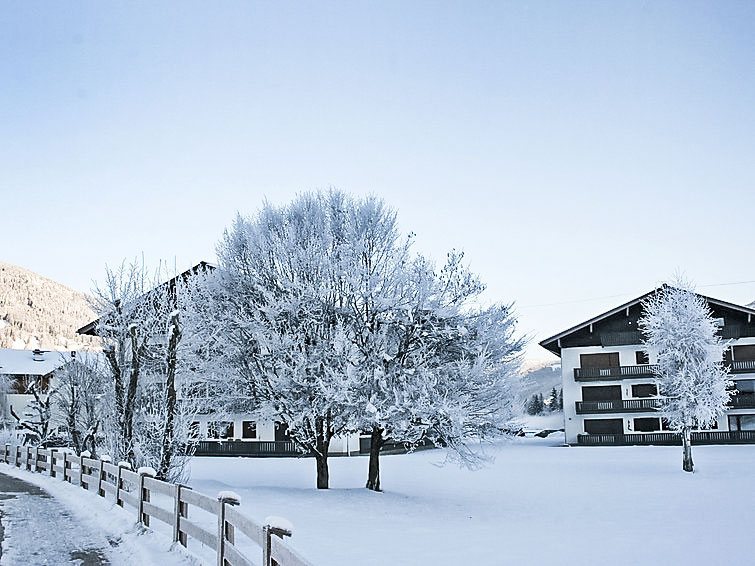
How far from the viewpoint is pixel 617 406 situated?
50.2 metres

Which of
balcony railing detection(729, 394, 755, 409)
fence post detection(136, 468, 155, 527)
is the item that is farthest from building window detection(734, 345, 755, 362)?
fence post detection(136, 468, 155, 527)

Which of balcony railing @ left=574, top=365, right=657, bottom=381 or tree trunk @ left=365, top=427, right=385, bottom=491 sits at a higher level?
balcony railing @ left=574, top=365, right=657, bottom=381

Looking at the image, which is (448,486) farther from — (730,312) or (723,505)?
(730,312)

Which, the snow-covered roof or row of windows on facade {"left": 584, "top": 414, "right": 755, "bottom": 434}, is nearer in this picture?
row of windows on facade {"left": 584, "top": 414, "right": 755, "bottom": 434}

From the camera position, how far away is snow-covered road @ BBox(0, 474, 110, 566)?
31.7 feet

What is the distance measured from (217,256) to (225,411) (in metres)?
4.88

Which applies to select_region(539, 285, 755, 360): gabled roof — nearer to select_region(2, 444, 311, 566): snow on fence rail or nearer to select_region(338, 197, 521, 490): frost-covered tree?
select_region(338, 197, 521, 490): frost-covered tree

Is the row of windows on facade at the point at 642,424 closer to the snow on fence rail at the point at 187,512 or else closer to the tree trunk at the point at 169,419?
the snow on fence rail at the point at 187,512

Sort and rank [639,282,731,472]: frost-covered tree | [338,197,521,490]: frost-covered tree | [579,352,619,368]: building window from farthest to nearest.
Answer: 1. [579,352,619,368]: building window
2. [639,282,731,472]: frost-covered tree
3. [338,197,521,490]: frost-covered tree

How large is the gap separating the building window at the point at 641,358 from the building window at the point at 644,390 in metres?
Result: 1.60

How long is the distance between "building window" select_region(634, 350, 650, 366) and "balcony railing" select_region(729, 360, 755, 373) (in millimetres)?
5635

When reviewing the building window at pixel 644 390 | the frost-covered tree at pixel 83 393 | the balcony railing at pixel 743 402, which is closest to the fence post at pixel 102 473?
the frost-covered tree at pixel 83 393

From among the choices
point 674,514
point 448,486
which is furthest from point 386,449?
point 674,514

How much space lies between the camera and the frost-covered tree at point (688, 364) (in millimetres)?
32625
